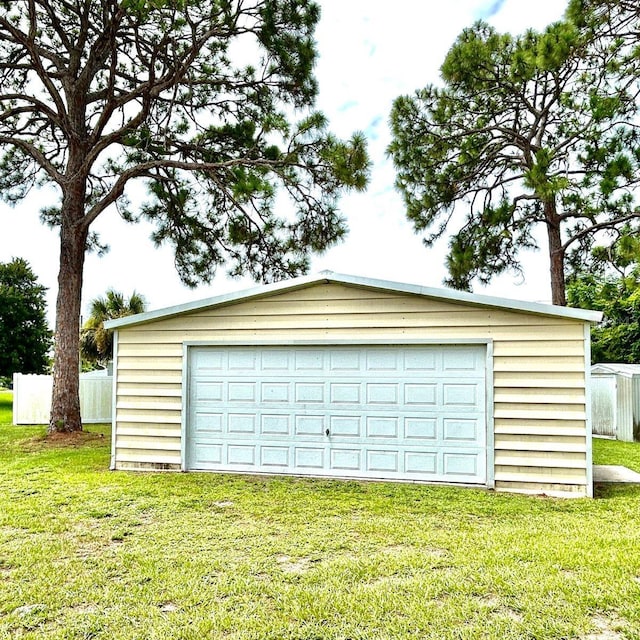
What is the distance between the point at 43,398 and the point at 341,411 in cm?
1038

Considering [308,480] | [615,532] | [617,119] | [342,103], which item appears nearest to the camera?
[615,532]

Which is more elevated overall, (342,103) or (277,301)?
(342,103)

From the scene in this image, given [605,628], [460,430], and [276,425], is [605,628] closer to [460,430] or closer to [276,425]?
[460,430]

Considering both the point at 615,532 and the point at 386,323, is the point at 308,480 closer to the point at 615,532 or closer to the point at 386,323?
the point at 386,323

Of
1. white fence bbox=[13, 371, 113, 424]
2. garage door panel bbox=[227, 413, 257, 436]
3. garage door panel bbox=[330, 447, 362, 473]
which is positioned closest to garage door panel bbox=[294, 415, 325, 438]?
garage door panel bbox=[330, 447, 362, 473]

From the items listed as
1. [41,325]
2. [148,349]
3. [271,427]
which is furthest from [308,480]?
[41,325]

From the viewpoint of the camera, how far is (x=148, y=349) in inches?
298

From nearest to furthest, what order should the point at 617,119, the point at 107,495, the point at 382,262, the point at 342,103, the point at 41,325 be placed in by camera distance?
the point at 107,495 → the point at 617,119 → the point at 342,103 → the point at 382,262 → the point at 41,325

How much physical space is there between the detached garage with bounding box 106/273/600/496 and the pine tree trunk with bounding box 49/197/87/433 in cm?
376

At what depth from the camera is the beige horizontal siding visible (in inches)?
244

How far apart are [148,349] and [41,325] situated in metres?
18.9

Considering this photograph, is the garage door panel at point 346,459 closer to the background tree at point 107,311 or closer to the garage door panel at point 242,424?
the garage door panel at point 242,424

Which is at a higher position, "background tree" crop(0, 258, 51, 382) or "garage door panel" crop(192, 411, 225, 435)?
"background tree" crop(0, 258, 51, 382)

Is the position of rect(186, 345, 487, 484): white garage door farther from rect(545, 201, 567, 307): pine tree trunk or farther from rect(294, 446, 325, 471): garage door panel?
rect(545, 201, 567, 307): pine tree trunk
